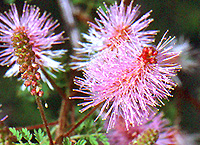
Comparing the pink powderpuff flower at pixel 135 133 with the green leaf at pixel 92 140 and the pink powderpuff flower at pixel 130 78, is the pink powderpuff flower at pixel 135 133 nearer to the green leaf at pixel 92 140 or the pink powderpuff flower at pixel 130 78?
the green leaf at pixel 92 140

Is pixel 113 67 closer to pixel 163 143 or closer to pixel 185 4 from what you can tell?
pixel 163 143

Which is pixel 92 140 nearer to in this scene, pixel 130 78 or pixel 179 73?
pixel 130 78

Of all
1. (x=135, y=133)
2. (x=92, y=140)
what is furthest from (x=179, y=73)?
(x=92, y=140)

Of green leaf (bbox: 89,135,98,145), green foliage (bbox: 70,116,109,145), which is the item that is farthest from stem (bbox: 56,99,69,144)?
green leaf (bbox: 89,135,98,145)

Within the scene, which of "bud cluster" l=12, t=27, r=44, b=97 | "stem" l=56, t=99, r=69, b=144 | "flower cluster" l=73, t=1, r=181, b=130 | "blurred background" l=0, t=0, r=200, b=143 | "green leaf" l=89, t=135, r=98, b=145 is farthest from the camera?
"blurred background" l=0, t=0, r=200, b=143

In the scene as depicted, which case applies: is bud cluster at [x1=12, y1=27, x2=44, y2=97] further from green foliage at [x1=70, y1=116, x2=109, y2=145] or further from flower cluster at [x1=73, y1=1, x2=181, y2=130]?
green foliage at [x1=70, y1=116, x2=109, y2=145]

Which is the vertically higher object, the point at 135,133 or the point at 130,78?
the point at 130,78

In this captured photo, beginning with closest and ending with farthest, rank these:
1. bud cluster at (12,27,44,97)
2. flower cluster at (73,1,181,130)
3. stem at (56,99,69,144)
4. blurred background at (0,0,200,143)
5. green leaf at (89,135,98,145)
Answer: bud cluster at (12,27,44,97)
flower cluster at (73,1,181,130)
green leaf at (89,135,98,145)
stem at (56,99,69,144)
blurred background at (0,0,200,143)
